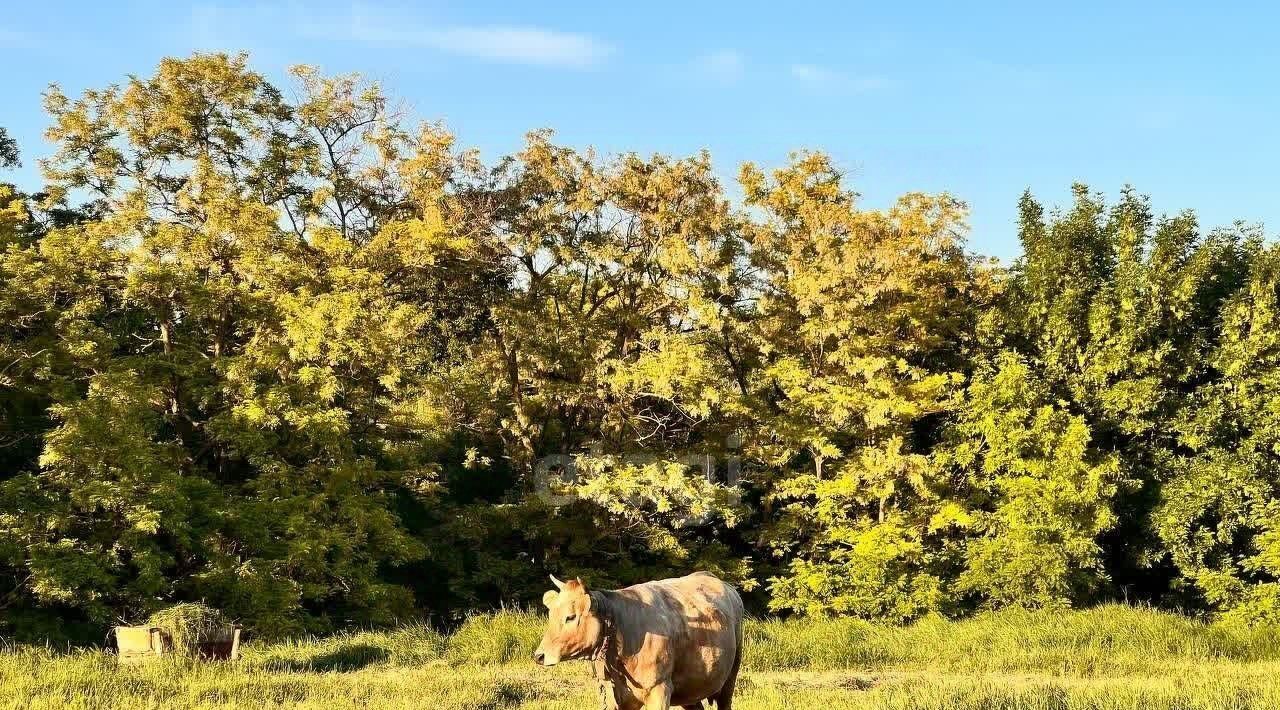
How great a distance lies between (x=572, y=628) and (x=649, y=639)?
0.59 m

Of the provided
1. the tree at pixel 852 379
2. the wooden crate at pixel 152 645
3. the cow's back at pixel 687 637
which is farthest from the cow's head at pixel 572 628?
the tree at pixel 852 379

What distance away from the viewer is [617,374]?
24.6 meters

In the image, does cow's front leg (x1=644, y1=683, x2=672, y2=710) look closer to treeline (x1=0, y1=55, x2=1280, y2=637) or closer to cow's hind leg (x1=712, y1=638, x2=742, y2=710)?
cow's hind leg (x1=712, y1=638, x2=742, y2=710)

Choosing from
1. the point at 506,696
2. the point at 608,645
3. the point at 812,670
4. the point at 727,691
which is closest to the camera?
the point at 608,645

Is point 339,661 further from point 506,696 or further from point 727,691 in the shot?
point 727,691

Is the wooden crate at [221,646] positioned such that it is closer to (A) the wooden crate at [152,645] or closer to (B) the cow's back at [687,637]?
(A) the wooden crate at [152,645]

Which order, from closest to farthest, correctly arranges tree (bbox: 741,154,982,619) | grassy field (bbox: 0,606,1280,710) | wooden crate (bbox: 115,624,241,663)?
grassy field (bbox: 0,606,1280,710) < wooden crate (bbox: 115,624,241,663) < tree (bbox: 741,154,982,619)

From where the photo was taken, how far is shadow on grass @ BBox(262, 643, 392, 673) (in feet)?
45.1

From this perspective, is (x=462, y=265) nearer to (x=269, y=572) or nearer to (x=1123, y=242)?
(x=269, y=572)

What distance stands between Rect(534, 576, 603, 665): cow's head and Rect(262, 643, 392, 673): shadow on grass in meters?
7.87

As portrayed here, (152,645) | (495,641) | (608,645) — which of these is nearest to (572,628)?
(608,645)

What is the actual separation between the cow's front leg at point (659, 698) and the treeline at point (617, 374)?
15.5 meters

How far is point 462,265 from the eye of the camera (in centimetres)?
2622

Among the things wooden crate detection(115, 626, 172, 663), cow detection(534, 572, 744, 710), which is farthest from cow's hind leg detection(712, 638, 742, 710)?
wooden crate detection(115, 626, 172, 663)
